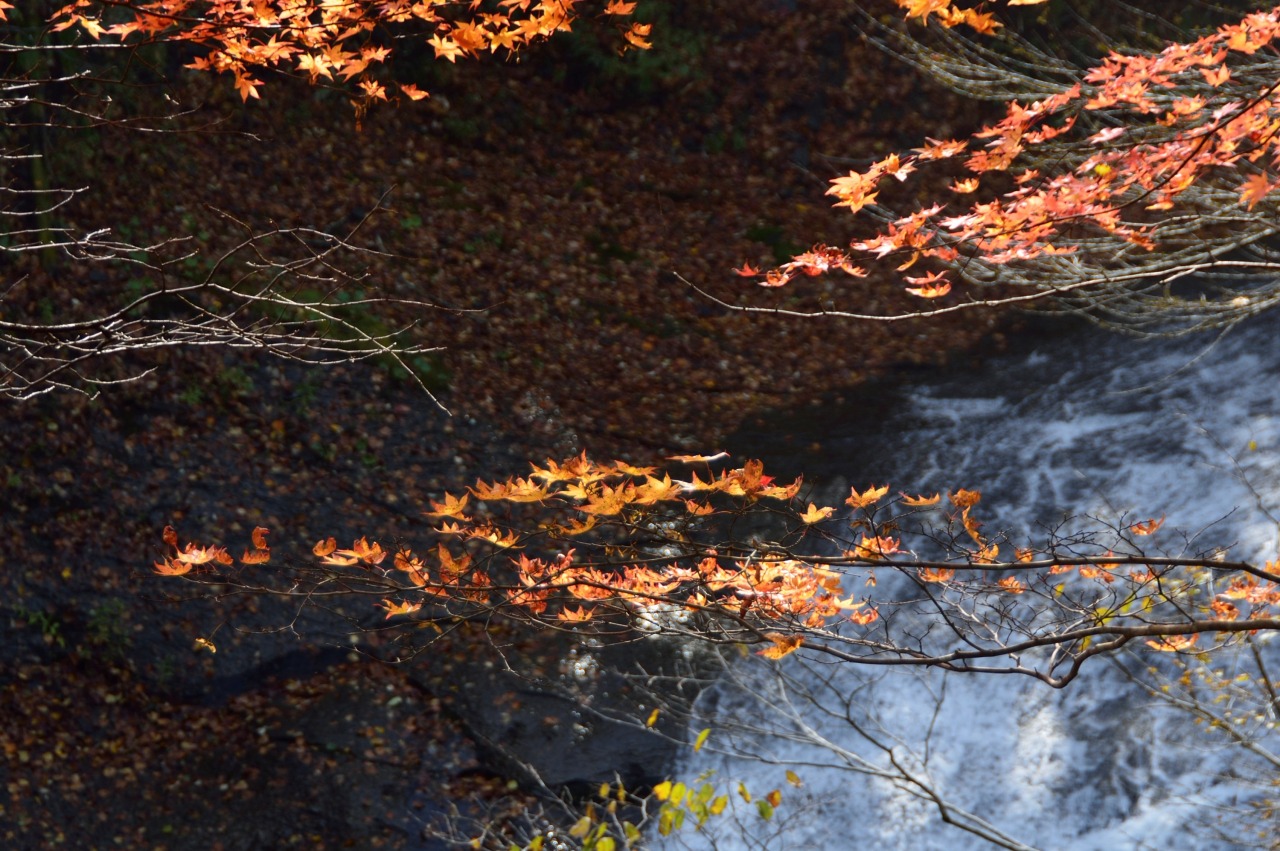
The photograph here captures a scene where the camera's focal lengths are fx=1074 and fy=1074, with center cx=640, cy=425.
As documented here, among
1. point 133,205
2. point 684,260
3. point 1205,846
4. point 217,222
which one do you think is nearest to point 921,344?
point 684,260

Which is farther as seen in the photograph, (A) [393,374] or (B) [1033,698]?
(A) [393,374]

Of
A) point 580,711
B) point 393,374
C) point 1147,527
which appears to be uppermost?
point 1147,527

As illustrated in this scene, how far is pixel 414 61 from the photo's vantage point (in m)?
11.0

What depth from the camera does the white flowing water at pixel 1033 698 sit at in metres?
5.43

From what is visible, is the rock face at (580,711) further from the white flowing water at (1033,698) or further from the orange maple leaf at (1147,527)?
the orange maple leaf at (1147,527)

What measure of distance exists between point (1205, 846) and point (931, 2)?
420cm

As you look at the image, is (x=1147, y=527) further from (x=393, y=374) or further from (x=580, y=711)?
(x=393, y=374)

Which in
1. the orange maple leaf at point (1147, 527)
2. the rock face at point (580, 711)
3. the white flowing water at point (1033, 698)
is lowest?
the rock face at point (580, 711)

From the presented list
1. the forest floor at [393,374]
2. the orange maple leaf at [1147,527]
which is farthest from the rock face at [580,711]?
the orange maple leaf at [1147,527]

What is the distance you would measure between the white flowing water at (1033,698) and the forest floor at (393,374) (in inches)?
48.0

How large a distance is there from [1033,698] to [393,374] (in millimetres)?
5103

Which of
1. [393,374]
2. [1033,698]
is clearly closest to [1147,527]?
[1033,698]

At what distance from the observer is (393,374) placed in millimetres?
8344

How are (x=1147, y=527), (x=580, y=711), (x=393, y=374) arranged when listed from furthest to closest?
(x=393, y=374) < (x=580, y=711) < (x=1147, y=527)
